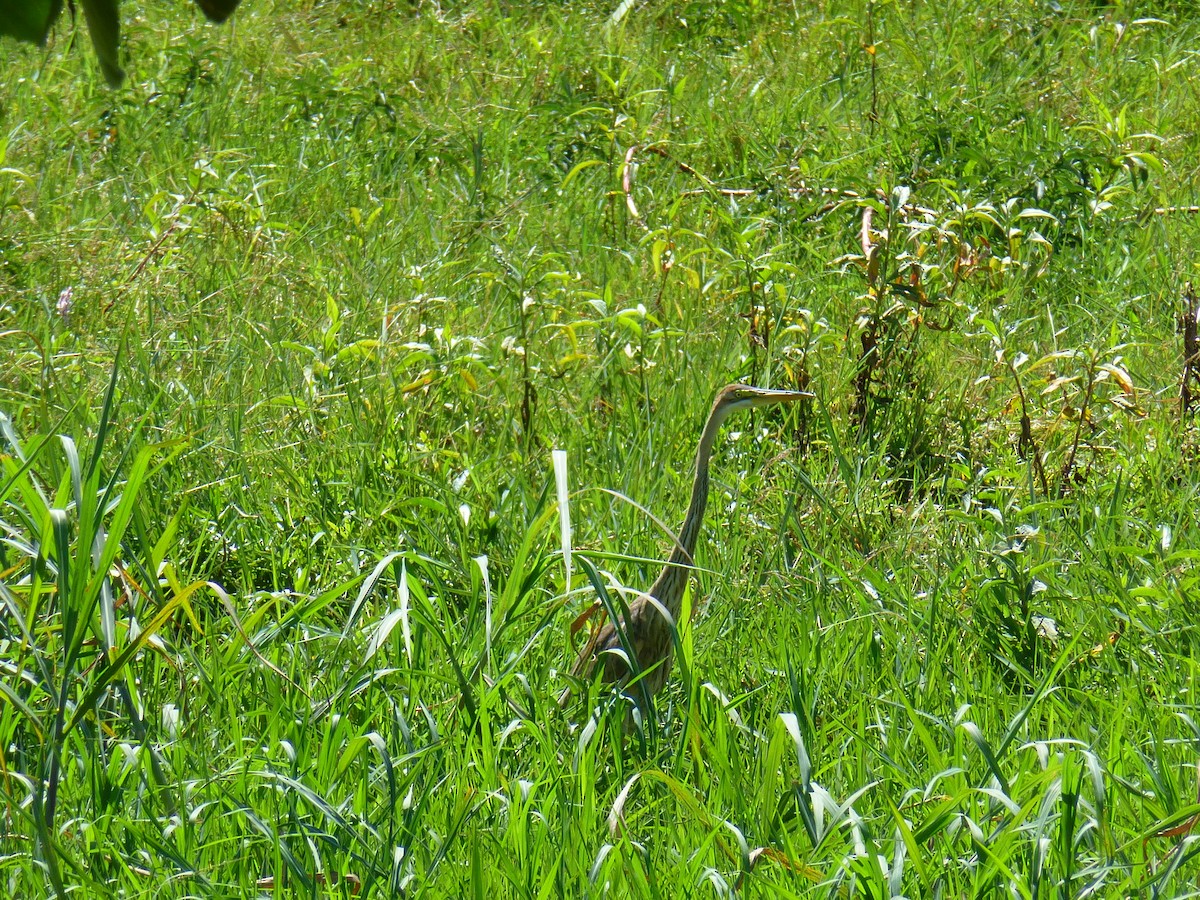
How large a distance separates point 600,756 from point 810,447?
1757mm

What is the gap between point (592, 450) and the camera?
14.5 feet

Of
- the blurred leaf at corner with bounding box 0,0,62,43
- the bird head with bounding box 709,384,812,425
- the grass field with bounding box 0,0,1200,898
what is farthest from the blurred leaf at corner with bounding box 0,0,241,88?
the bird head with bounding box 709,384,812,425

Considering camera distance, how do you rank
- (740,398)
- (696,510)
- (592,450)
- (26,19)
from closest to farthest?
(26,19) → (696,510) → (740,398) → (592,450)

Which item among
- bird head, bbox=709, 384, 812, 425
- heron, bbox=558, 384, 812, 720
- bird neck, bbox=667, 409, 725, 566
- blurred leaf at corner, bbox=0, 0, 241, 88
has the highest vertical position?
blurred leaf at corner, bbox=0, 0, 241, 88

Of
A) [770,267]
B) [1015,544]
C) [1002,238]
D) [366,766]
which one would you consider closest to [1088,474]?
[1015,544]

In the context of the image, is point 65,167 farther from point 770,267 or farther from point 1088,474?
point 1088,474

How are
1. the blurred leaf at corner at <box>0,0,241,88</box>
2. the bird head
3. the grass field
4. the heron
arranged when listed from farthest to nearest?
the bird head → the heron → the grass field → the blurred leaf at corner at <box>0,0,241,88</box>

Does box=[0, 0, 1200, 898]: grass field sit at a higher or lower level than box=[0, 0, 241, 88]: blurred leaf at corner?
lower

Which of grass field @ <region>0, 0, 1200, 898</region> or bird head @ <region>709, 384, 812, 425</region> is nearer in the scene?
grass field @ <region>0, 0, 1200, 898</region>

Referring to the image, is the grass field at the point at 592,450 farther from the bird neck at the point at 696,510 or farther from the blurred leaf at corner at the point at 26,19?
the blurred leaf at corner at the point at 26,19

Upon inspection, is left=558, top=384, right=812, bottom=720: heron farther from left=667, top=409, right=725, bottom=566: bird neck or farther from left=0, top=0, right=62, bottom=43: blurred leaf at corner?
left=0, top=0, right=62, bottom=43: blurred leaf at corner

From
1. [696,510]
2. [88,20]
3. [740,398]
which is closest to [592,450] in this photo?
[740,398]

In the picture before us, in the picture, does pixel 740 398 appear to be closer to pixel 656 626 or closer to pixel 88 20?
pixel 656 626

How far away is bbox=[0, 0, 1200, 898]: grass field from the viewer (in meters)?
2.51
